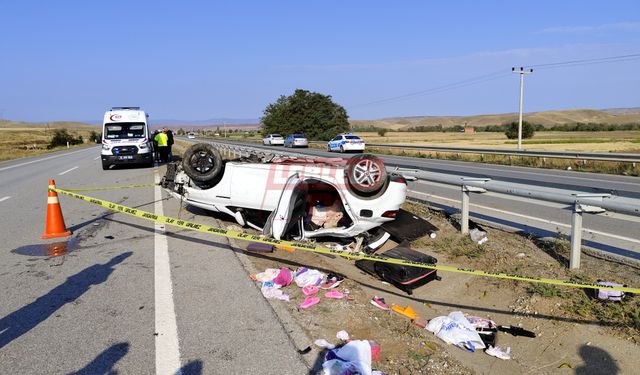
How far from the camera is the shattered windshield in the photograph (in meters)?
20.6

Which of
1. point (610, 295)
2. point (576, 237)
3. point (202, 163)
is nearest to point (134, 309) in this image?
point (202, 163)

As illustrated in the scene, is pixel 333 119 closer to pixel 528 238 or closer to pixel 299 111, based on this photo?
pixel 299 111

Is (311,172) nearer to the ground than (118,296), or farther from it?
farther from it

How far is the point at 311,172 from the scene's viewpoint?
672 centimetres

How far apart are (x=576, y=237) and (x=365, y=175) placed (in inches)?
103

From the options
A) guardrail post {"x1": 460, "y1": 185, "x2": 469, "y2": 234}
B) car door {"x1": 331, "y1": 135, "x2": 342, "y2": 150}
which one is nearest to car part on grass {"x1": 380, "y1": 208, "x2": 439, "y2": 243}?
guardrail post {"x1": 460, "y1": 185, "x2": 469, "y2": 234}

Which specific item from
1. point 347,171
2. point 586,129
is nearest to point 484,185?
point 347,171

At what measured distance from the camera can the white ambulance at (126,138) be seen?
20.0 meters

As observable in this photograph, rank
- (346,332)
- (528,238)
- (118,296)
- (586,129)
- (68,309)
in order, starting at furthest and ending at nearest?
1. (586,129)
2. (528,238)
3. (118,296)
4. (68,309)
5. (346,332)

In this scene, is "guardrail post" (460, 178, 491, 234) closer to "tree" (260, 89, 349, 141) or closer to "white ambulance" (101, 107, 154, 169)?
"white ambulance" (101, 107, 154, 169)

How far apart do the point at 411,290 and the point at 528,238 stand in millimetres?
2124

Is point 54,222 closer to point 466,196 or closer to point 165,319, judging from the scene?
point 165,319

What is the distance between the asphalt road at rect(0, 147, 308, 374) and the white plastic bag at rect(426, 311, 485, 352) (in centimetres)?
143

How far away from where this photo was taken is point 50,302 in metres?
4.62
